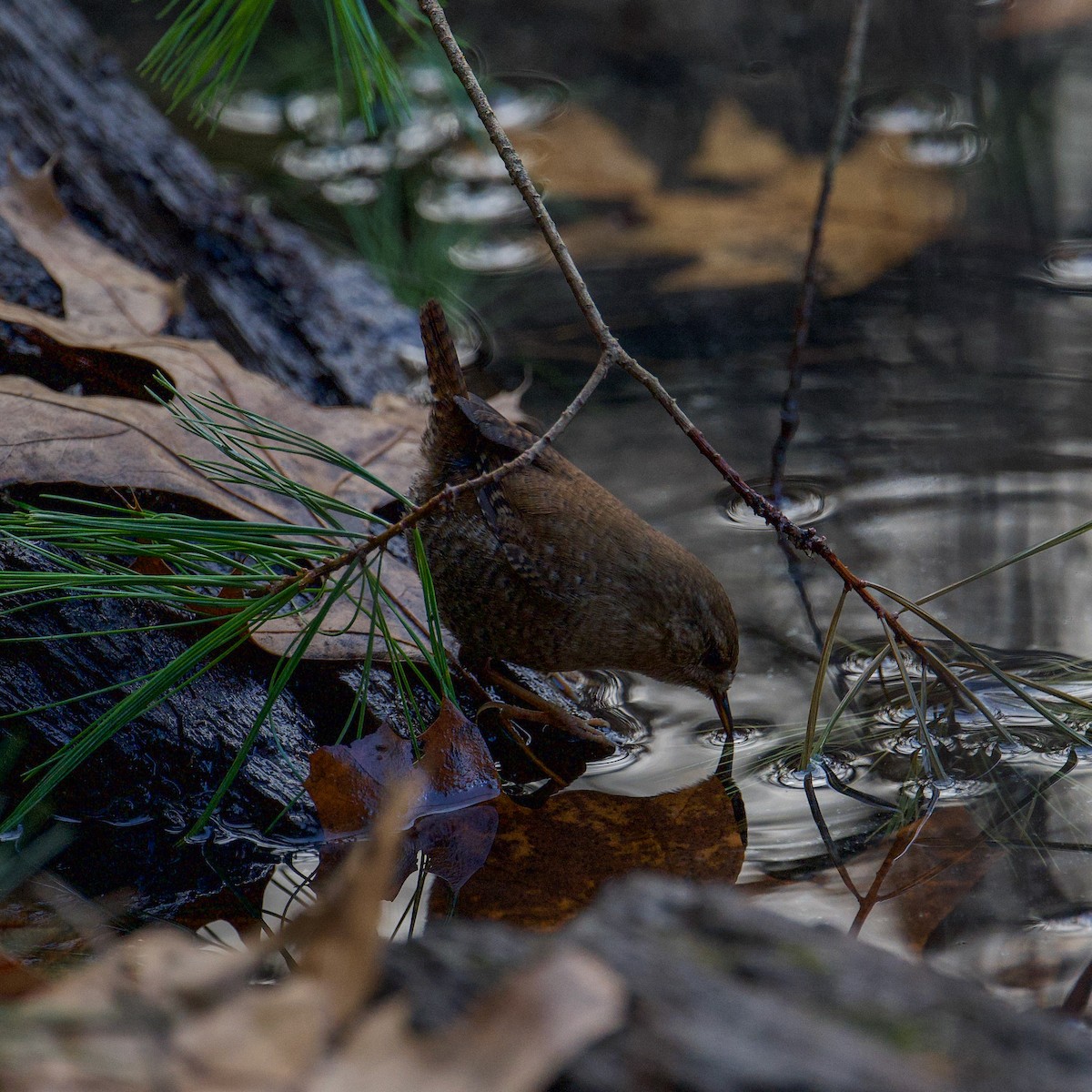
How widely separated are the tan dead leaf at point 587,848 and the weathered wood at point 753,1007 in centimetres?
89

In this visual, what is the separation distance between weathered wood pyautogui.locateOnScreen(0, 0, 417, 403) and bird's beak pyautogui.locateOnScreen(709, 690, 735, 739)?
5.58 ft

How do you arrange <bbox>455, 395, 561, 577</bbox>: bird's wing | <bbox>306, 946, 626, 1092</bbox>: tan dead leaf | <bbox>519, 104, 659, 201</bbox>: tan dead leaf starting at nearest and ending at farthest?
1. <bbox>306, 946, 626, 1092</bbox>: tan dead leaf
2. <bbox>455, 395, 561, 577</bbox>: bird's wing
3. <bbox>519, 104, 659, 201</bbox>: tan dead leaf

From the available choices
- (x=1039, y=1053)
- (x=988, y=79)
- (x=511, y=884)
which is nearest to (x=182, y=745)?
(x=511, y=884)

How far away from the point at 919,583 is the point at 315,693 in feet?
5.61

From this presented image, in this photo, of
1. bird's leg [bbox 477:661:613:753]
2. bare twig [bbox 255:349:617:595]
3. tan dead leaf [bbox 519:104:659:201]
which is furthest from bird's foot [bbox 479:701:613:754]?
tan dead leaf [bbox 519:104:659:201]

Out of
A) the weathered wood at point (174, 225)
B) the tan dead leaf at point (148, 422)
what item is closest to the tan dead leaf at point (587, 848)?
the tan dead leaf at point (148, 422)

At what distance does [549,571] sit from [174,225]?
2.31 m

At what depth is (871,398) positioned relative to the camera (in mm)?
4223

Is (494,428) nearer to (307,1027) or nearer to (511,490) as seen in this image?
(511,490)

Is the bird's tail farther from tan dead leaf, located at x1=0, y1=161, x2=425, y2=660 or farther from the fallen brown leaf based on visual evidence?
the fallen brown leaf

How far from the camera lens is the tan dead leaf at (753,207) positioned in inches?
209

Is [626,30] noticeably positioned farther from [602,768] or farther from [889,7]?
[602,768]

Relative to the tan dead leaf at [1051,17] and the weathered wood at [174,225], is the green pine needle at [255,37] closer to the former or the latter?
the weathered wood at [174,225]

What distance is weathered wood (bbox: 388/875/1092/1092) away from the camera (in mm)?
1035
